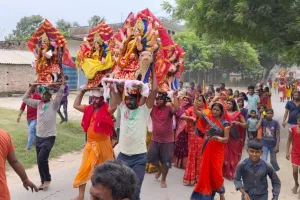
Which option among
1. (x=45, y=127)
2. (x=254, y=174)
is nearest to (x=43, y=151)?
(x=45, y=127)

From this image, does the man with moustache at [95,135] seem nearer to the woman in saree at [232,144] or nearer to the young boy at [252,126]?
the woman in saree at [232,144]

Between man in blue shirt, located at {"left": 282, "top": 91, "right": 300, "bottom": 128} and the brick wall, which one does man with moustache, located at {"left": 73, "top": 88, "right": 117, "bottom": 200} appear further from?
the brick wall

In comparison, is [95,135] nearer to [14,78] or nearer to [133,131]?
[133,131]

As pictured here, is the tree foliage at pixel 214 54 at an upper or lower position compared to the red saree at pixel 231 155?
upper

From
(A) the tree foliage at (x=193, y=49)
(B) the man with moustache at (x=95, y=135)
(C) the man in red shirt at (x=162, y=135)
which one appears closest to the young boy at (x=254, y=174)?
(B) the man with moustache at (x=95, y=135)

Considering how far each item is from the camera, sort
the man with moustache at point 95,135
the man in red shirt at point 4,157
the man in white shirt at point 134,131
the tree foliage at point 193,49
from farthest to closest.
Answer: the tree foliage at point 193,49, the man with moustache at point 95,135, the man in white shirt at point 134,131, the man in red shirt at point 4,157

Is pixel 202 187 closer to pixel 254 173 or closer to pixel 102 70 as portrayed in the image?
pixel 254 173

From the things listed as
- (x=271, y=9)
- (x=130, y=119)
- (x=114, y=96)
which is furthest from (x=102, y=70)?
(x=271, y=9)

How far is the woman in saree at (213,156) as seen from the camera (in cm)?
496

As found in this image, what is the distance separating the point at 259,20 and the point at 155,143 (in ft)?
16.9

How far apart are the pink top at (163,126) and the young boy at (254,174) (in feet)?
6.92

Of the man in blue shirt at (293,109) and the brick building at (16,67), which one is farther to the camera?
the brick building at (16,67)

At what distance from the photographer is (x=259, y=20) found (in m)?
9.23

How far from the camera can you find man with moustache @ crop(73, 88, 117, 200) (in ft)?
15.9
